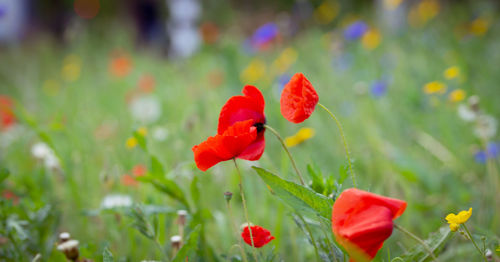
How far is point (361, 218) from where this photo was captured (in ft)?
1.43

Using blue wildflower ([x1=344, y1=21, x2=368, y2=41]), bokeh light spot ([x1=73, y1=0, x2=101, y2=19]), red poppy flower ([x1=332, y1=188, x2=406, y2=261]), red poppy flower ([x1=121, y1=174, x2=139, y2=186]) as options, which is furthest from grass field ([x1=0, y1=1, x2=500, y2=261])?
bokeh light spot ([x1=73, y1=0, x2=101, y2=19])

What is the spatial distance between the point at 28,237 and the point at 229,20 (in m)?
5.02

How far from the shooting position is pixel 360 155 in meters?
1.41

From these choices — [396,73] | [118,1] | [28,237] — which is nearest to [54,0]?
[118,1]

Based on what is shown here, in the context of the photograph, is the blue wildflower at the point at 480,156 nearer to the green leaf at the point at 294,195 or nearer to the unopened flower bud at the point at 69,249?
the green leaf at the point at 294,195

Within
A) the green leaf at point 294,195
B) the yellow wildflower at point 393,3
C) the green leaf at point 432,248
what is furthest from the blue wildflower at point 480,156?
the yellow wildflower at point 393,3

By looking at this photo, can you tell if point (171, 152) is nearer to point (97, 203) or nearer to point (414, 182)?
point (97, 203)

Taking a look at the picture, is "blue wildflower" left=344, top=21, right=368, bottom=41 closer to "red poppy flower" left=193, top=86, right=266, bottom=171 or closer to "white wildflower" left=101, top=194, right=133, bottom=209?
"white wildflower" left=101, top=194, right=133, bottom=209

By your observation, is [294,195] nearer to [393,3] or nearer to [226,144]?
[226,144]

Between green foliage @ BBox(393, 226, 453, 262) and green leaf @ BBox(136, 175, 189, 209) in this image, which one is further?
green leaf @ BBox(136, 175, 189, 209)

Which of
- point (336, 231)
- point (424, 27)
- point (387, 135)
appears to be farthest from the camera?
point (424, 27)

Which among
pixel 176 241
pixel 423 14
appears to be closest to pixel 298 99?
pixel 176 241

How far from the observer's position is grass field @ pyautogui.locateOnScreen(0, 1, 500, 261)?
2.67 feet

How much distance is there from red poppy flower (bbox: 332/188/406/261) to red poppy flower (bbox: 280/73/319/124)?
0.11 meters
